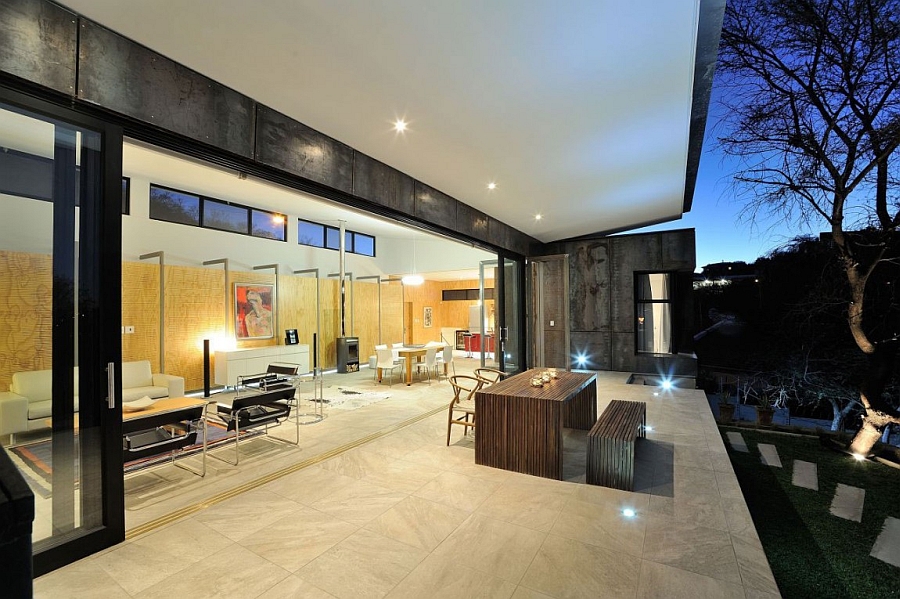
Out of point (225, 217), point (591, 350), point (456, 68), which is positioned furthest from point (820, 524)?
point (225, 217)

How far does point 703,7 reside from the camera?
266 centimetres

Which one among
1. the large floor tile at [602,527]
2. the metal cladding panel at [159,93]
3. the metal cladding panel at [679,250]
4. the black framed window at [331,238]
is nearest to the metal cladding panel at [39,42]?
the metal cladding panel at [159,93]

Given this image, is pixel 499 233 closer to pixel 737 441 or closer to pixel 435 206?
pixel 435 206

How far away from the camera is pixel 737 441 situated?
5.20m

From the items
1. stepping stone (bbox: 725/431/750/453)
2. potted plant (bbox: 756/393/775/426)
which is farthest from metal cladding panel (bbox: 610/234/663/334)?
stepping stone (bbox: 725/431/750/453)

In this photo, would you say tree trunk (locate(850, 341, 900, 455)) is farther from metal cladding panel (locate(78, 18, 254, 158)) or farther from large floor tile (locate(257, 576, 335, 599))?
metal cladding panel (locate(78, 18, 254, 158))

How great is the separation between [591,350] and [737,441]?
4240 mm

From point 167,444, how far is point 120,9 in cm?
294

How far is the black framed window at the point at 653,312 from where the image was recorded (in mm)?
8828

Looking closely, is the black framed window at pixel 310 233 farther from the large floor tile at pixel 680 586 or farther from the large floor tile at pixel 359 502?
the large floor tile at pixel 680 586

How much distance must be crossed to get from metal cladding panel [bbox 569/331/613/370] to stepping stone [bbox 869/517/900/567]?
19.0 feet

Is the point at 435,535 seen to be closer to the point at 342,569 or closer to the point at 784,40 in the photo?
the point at 342,569

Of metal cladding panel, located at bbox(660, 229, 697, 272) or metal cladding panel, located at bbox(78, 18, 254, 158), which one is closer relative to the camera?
metal cladding panel, located at bbox(78, 18, 254, 158)

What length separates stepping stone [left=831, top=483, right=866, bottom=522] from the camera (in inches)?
139
